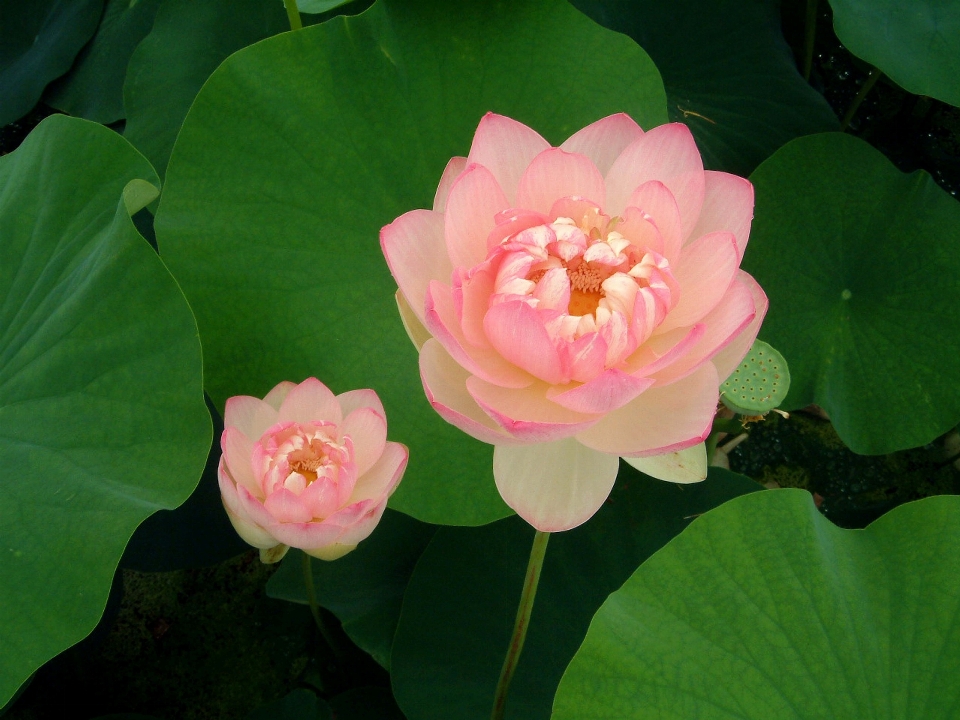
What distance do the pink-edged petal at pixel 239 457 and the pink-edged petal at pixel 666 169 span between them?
1.35 feet

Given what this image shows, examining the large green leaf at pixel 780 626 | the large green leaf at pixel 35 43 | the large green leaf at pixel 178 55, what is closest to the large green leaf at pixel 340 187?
the large green leaf at pixel 780 626

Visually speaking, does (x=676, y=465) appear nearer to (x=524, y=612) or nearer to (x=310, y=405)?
(x=524, y=612)

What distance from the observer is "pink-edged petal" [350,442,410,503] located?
2.31 feet

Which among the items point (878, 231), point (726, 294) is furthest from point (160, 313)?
point (878, 231)

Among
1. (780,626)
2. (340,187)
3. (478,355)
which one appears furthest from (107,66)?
(780,626)

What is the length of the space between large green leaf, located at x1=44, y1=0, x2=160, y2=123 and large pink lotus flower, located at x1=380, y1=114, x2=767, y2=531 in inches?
43.4

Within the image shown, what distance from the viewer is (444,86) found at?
862mm

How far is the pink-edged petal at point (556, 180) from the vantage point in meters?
0.59

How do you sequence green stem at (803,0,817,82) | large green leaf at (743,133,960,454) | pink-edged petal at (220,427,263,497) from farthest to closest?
1. green stem at (803,0,817,82)
2. large green leaf at (743,133,960,454)
3. pink-edged petal at (220,427,263,497)

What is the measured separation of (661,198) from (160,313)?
0.49 metres

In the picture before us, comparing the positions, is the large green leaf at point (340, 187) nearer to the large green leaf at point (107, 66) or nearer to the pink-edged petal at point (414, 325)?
the pink-edged petal at point (414, 325)

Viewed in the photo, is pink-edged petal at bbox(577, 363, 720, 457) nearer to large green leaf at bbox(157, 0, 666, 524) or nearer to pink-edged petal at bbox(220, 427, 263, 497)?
large green leaf at bbox(157, 0, 666, 524)

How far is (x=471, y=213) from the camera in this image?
0.58 m

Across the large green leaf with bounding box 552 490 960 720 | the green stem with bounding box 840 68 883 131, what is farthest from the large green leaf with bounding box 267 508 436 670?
the green stem with bounding box 840 68 883 131
